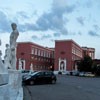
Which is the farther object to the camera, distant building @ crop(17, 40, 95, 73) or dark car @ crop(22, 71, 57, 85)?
distant building @ crop(17, 40, 95, 73)

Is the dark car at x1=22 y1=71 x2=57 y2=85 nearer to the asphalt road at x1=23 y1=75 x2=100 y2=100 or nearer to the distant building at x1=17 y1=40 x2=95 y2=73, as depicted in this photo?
the asphalt road at x1=23 y1=75 x2=100 y2=100

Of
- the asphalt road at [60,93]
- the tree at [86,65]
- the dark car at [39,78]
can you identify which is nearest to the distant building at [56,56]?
the tree at [86,65]

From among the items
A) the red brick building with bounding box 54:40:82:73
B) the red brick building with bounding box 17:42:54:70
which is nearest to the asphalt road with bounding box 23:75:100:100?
the red brick building with bounding box 17:42:54:70

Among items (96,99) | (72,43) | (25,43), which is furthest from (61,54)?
(96,99)

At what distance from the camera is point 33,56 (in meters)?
120

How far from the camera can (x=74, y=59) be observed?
121 m

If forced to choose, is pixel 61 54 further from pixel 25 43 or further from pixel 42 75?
pixel 42 75

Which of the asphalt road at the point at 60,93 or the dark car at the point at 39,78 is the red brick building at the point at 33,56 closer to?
Answer: the dark car at the point at 39,78

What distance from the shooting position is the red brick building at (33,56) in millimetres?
116312

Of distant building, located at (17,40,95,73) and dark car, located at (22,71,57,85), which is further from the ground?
distant building, located at (17,40,95,73)

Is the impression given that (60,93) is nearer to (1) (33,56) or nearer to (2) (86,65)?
Answer: (2) (86,65)

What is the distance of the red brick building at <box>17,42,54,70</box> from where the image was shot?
11631 centimetres

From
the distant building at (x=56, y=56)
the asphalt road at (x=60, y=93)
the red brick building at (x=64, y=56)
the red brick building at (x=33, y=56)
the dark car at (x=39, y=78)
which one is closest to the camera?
the asphalt road at (x=60, y=93)

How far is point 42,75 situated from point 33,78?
249cm
